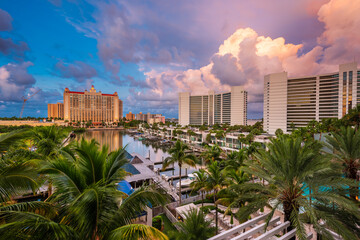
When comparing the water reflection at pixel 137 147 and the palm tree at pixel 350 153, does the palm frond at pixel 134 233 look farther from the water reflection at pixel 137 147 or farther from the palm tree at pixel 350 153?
the water reflection at pixel 137 147

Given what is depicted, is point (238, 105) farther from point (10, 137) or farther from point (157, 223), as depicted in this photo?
point (10, 137)

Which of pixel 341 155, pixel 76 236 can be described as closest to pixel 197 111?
pixel 341 155

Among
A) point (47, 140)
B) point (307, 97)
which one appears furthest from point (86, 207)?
point (307, 97)

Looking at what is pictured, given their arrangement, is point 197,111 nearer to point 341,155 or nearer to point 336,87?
point 336,87

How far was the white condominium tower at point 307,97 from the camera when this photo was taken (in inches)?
2437

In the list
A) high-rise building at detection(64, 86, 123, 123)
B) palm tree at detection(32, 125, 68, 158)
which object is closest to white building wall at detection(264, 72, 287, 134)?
palm tree at detection(32, 125, 68, 158)

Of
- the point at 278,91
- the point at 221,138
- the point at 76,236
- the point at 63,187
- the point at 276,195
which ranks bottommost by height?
the point at 221,138

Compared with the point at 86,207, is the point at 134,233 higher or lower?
lower

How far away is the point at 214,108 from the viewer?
13038 cm

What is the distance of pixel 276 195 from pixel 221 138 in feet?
150

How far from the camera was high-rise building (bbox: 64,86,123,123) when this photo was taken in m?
167

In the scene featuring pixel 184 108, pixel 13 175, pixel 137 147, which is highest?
pixel 184 108

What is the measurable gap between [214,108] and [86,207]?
131m

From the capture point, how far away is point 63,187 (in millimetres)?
3932
